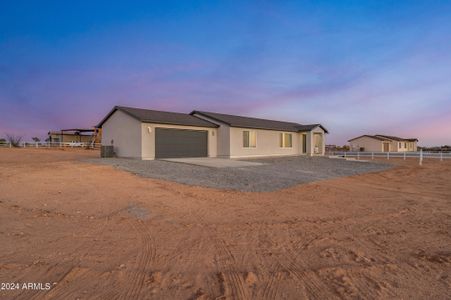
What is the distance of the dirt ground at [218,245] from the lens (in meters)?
3.31

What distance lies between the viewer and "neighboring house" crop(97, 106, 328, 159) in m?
19.2

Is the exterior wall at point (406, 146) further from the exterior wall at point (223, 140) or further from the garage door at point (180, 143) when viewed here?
the garage door at point (180, 143)

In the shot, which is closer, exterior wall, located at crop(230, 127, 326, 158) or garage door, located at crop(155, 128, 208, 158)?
garage door, located at crop(155, 128, 208, 158)

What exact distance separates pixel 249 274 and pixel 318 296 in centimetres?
88

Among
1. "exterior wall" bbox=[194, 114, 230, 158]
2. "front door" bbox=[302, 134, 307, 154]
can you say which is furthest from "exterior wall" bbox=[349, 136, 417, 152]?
"exterior wall" bbox=[194, 114, 230, 158]

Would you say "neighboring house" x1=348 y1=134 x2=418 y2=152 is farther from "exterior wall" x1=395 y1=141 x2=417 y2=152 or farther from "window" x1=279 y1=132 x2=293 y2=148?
"window" x1=279 y1=132 x2=293 y2=148

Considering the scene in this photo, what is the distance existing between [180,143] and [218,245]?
16.7 meters

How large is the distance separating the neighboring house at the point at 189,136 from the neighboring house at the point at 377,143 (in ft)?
106

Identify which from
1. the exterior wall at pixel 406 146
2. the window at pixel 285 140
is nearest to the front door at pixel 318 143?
the window at pixel 285 140

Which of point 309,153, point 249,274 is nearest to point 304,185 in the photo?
point 249,274

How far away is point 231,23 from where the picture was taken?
17.5 meters

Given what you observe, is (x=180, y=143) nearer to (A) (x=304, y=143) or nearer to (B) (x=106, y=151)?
(B) (x=106, y=151)

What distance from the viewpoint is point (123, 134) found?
20.2 metres

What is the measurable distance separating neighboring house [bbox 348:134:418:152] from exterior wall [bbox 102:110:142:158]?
49.6 meters
